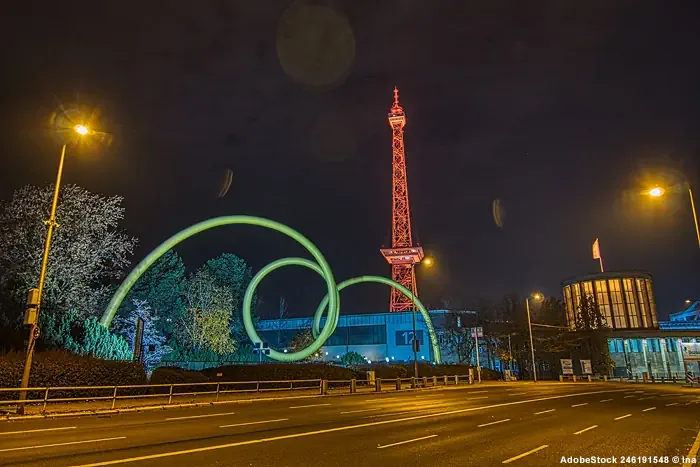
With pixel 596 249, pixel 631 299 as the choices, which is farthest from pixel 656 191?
pixel 631 299

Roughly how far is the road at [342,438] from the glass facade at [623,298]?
108 meters

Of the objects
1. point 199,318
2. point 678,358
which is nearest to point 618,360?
point 678,358

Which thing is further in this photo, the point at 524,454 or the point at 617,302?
the point at 617,302

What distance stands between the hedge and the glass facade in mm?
111339

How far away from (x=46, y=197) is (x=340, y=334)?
82179mm

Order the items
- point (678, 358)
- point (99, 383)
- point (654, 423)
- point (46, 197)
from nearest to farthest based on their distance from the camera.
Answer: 1. point (654, 423)
2. point (99, 383)
3. point (46, 197)
4. point (678, 358)

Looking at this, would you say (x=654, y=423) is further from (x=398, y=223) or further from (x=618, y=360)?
(x=398, y=223)

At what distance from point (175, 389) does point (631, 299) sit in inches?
4737

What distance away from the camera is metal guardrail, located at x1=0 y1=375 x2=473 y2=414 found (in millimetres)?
19812

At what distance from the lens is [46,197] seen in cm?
3659

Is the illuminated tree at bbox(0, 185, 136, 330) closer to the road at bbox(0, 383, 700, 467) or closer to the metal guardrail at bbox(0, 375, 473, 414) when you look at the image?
the metal guardrail at bbox(0, 375, 473, 414)

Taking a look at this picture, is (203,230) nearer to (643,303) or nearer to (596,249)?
(596,249)

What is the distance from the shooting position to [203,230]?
48281 millimetres

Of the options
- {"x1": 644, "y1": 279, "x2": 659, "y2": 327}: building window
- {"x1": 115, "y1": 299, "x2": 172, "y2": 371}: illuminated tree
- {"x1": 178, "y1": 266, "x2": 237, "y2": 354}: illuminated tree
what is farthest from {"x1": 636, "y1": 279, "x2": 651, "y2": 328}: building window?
{"x1": 115, "y1": 299, "x2": 172, "y2": 371}: illuminated tree
